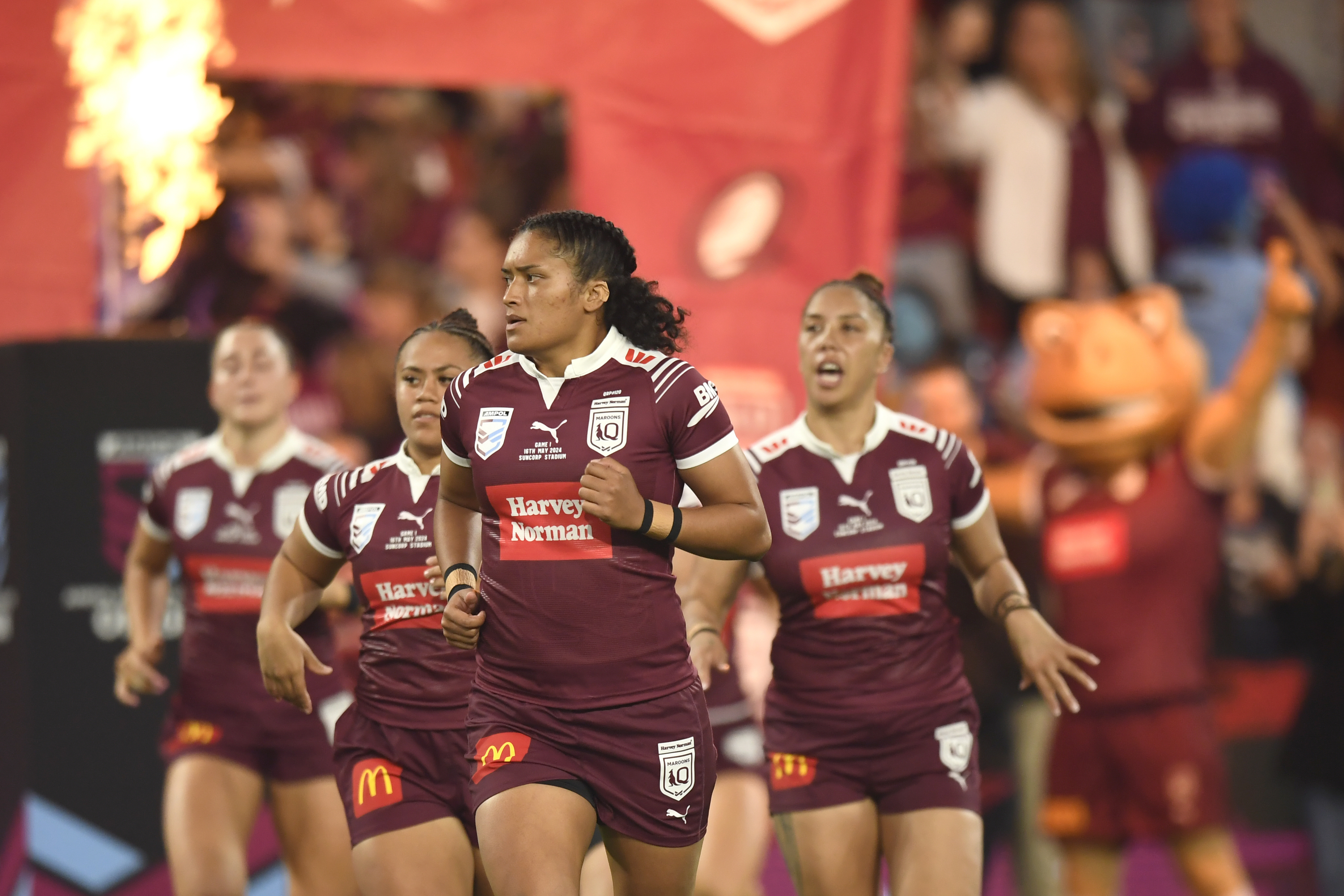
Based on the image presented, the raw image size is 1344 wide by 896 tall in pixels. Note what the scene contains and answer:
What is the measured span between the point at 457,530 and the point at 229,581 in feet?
6.88

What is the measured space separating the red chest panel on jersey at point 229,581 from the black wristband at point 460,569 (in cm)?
208

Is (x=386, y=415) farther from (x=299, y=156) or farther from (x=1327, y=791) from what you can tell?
(x=1327, y=791)

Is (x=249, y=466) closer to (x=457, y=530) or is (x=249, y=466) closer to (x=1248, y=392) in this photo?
(x=457, y=530)

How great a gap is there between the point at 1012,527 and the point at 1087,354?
96 centimetres

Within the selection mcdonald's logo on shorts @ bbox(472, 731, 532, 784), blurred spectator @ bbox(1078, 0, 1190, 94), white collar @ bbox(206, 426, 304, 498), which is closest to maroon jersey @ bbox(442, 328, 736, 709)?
mcdonald's logo on shorts @ bbox(472, 731, 532, 784)

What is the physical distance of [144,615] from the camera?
6.44 meters

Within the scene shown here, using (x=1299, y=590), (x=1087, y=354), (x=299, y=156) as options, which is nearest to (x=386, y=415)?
(x=299, y=156)

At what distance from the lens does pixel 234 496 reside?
6422mm

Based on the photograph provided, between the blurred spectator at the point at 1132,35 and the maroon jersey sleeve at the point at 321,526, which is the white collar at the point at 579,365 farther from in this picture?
the blurred spectator at the point at 1132,35

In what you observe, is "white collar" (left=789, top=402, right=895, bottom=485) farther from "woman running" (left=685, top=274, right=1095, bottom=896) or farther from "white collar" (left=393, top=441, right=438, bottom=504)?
"white collar" (left=393, top=441, right=438, bottom=504)

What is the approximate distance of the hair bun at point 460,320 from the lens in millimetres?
5332

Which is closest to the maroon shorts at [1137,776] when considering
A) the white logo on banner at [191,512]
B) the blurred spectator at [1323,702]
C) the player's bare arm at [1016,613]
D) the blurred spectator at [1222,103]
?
the blurred spectator at [1323,702]

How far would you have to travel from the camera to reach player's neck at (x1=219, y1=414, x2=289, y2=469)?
21.4ft

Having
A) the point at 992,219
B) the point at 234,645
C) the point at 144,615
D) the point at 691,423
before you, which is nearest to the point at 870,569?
the point at 691,423
